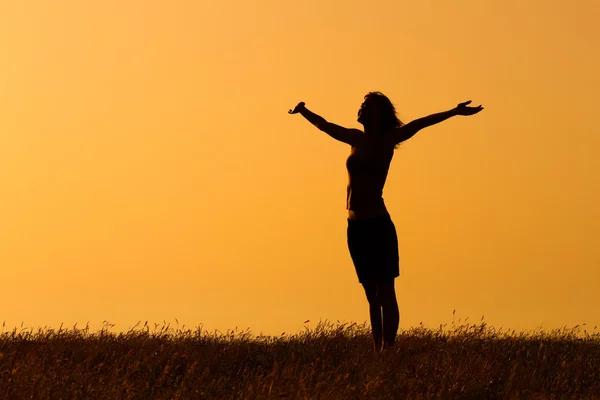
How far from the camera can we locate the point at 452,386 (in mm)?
8461

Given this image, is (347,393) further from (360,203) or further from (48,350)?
(48,350)

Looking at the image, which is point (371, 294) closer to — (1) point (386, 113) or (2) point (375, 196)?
(2) point (375, 196)

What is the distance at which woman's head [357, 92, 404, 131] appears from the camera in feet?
33.5

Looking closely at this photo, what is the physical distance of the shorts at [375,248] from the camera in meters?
10.1

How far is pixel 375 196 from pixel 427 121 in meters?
0.91

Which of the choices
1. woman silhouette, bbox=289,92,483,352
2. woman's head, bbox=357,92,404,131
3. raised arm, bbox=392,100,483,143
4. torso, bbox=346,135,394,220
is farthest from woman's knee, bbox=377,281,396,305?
woman's head, bbox=357,92,404,131

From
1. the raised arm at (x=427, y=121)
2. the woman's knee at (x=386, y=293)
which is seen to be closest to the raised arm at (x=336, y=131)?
the raised arm at (x=427, y=121)

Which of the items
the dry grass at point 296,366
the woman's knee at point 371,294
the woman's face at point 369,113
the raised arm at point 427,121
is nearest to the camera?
the dry grass at point 296,366

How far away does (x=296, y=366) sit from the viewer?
8.90 meters

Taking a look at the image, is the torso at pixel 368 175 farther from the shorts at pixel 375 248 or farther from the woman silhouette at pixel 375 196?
the shorts at pixel 375 248

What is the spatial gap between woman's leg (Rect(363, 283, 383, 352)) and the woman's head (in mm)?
1637

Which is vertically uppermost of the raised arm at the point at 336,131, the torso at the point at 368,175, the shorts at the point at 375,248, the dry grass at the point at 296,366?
Answer: the raised arm at the point at 336,131

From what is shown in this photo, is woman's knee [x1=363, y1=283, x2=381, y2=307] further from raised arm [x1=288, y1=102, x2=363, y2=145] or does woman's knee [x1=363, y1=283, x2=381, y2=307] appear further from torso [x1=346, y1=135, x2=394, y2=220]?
raised arm [x1=288, y1=102, x2=363, y2=145]

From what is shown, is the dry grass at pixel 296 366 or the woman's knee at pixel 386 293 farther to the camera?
the woman's knee at pixel 386 293
